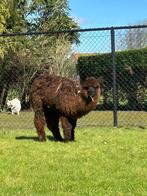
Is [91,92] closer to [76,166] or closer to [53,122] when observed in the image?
[53,122]

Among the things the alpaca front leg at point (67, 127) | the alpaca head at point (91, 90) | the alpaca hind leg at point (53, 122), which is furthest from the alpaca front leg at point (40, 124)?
the alpaca head at point (91, 90)

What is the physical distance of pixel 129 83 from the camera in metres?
17.8

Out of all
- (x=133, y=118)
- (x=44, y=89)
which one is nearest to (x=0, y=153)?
(x=44, y=89)

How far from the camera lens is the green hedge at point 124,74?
17.4m

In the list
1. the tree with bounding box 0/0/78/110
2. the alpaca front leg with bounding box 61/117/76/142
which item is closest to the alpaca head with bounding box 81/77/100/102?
the alpaca front leg with bounding box 61/117/76/142

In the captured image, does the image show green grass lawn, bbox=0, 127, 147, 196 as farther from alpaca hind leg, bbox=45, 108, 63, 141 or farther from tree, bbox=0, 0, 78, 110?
tree, bbox=0, 0, 78, 110

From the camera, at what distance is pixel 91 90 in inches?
387

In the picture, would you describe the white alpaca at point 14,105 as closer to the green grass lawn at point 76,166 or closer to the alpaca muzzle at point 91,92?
the green grass lawn at point 76,166

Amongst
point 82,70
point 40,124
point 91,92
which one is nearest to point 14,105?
point 82,70

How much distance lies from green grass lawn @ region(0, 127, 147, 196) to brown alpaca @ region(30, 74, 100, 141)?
1.09 feet

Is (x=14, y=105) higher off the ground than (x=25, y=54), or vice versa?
(x=25, y=54)

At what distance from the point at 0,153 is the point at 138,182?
3014 mm

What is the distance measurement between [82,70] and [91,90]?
27.7ft

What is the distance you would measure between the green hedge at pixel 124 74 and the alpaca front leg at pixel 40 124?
5835mm
